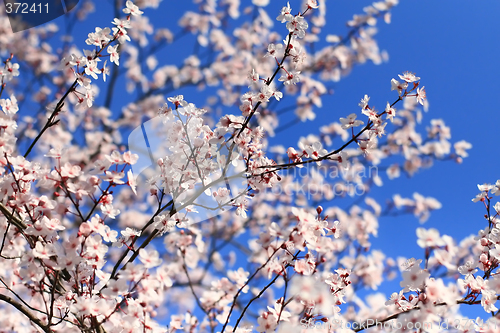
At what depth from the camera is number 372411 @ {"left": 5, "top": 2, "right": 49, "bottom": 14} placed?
5781mm

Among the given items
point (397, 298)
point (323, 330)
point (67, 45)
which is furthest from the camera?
point (67, 45)

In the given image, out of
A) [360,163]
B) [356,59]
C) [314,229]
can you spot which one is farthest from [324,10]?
[314,229]

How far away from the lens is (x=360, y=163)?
8367mm

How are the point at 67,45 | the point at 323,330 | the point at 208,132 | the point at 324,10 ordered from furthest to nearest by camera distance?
the point at 324,10 < the point at 67,45 < the point at 208,132 < the point at 323,330

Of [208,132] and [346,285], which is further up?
[208,132]

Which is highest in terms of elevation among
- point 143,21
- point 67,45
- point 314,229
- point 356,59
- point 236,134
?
point 143,21

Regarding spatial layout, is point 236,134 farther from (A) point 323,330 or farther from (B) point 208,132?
(A) point 323,330

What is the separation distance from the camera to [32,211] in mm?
2469

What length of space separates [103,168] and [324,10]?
8.81 meters

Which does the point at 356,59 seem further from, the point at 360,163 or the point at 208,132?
the point at 208,132

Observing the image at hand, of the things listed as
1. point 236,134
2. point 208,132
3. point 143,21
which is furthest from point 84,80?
point 143,21

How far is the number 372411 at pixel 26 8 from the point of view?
228 inches

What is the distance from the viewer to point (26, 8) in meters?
5.85

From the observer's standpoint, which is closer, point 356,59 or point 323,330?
point 323,330
